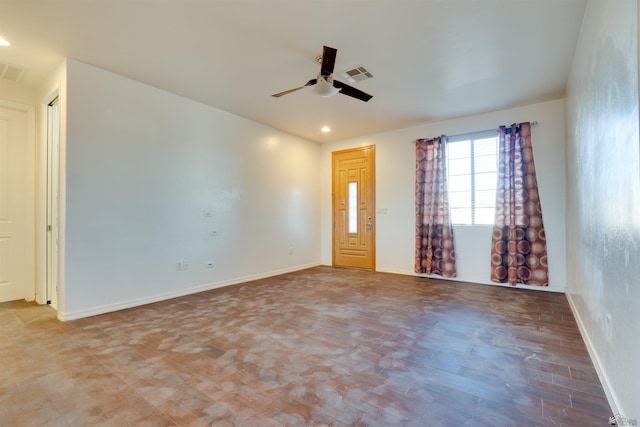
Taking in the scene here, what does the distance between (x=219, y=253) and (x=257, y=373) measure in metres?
2.85

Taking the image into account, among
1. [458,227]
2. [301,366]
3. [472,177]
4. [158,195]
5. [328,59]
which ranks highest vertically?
[328,59]

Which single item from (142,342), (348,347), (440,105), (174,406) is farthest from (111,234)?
(440,105)

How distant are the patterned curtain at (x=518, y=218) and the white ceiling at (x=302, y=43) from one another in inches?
28.1

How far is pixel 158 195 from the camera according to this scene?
3.83 m

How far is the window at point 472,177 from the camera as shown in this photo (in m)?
4.73

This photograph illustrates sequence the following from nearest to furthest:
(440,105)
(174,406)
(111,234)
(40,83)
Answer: (174,406), (111,234), (40,83), (440,105)

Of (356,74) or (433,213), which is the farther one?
(433,213)

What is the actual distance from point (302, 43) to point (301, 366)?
2.87 m

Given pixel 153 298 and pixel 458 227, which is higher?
pixel 458 227

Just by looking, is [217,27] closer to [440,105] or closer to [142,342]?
[142,342]

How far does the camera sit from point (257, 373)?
6.66ft

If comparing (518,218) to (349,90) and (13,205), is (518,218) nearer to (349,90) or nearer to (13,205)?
(349,90)

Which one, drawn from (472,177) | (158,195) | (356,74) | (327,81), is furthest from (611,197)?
(158,195)

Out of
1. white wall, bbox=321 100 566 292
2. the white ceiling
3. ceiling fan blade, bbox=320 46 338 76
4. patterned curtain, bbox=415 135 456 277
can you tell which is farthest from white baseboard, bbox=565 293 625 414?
ceiling fan blade, bbox=320 46 338 76
